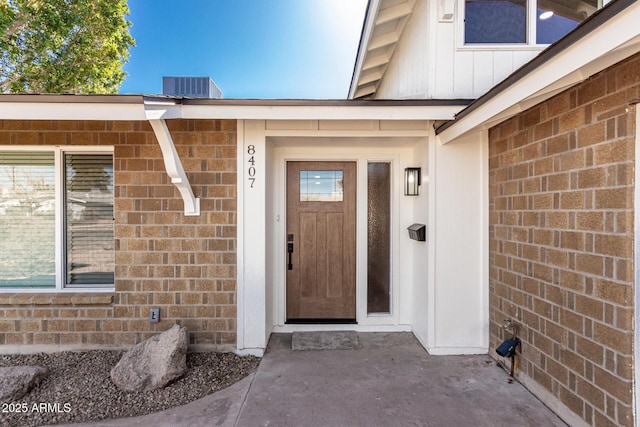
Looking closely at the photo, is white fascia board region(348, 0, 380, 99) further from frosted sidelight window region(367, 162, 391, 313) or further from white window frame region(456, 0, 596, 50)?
frosted sidelight window region(367, 162, 391, 313)

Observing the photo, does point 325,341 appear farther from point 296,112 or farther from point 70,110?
point 70,110

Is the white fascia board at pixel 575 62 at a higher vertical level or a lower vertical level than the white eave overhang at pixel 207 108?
lower

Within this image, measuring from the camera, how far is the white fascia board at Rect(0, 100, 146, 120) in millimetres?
2652

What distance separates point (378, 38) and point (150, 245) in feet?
13.7

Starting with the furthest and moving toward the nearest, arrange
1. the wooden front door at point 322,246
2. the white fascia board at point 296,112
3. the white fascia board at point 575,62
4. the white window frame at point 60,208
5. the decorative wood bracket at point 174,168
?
the wooden front door at point 322,246 → the white window frame at point 60,208 → the white fascia board at point 296,112 → the decorative wood bracket at point 174,168 → the white fascia board at point 575,62

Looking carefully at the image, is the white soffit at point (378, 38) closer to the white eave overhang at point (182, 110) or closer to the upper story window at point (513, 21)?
the upper story window at point (513, 21)

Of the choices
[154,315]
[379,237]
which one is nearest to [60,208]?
[154,315]

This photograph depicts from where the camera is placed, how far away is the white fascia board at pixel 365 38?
415 centimetres

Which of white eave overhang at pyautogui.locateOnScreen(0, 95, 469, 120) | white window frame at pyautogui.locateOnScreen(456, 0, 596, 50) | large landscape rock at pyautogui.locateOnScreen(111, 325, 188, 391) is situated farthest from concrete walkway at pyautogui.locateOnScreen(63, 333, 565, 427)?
white window frame at pyautogui.locateOnScreen(456, 0, 596, 50)

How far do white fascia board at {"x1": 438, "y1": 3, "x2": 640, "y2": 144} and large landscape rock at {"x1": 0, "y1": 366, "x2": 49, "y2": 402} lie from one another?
423 centimetres

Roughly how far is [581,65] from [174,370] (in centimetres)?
356

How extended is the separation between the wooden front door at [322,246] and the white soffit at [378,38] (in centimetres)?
198

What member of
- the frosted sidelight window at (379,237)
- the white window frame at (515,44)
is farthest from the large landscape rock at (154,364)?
the white window frame at (515,44)

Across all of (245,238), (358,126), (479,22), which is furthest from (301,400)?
(479,22)
